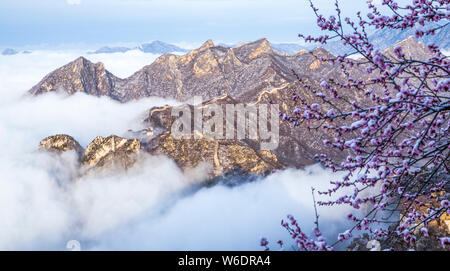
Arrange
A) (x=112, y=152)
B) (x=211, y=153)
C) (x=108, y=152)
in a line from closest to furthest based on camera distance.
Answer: (x=112, y=152) < (x=211, y=153) < (x=108, y=152)

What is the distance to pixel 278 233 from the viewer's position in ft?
461

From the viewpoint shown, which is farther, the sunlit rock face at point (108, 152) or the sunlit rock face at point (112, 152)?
the sunlit rock face at point (108, 152)

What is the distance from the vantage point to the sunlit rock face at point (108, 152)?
117 metres

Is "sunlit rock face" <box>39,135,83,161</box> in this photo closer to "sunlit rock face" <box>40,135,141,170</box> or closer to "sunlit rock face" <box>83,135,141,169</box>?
"sunlit rock face" <box>40,135,141,170</box>

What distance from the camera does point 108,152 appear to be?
118 m

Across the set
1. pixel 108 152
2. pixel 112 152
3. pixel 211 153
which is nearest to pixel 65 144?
pixel 108 152

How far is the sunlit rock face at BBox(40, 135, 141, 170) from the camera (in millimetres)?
116938

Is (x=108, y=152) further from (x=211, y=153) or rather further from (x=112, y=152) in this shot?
(x=211, y=153)

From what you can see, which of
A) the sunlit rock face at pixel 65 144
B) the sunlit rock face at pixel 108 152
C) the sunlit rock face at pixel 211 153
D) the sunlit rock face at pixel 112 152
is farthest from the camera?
the sunlit rock face at pixel 65 144

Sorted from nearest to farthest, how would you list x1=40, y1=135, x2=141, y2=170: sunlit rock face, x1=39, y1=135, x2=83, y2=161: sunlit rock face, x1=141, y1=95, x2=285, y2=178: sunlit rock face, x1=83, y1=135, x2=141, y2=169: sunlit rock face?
x1=83, y1=135, x2=141, y2=169: sunlit rock face < x1=40, y1=135, x2=141, y2=170: sunlit rock face < x1=141, y1=95, x2=285, y2=178: sunlit rock face < x1=39, y1=135, x2=83, y2=161: sunlit rock face

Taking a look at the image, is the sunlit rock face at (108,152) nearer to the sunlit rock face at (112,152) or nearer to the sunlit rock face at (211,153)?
the sunlit rock face at (112,152)

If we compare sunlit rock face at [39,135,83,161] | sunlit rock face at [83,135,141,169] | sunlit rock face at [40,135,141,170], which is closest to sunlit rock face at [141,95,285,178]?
sunlit rock face at [83,135,141,169]

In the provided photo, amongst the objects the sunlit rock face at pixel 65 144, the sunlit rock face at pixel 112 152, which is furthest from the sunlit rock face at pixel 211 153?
the sunlit rock face at pixel 65 144

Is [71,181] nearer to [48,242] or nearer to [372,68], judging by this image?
[48,242]
